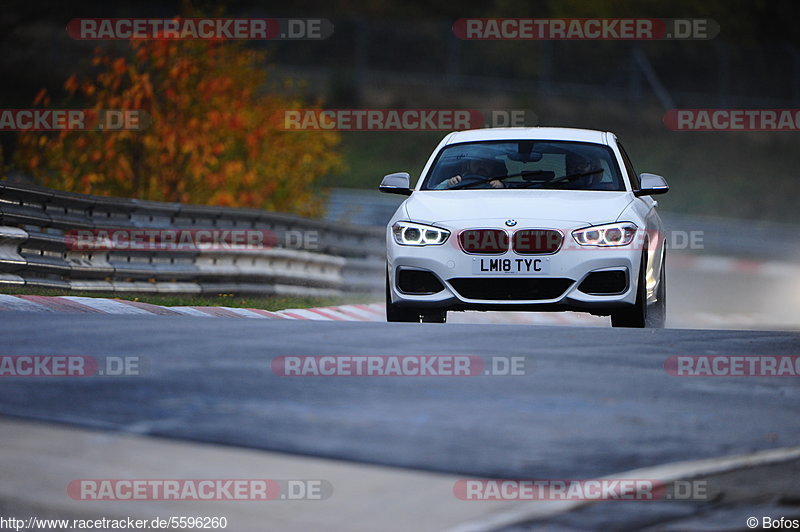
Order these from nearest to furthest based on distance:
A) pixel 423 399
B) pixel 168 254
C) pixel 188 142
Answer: pixel 423 399, pixel 168 254, pixel 188 142

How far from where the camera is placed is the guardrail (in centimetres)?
1373

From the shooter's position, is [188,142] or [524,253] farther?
[188,142]

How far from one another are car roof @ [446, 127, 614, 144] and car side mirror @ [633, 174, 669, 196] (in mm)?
812

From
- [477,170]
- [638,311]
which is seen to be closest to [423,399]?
[638,311]

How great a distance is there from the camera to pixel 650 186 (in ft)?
39.1

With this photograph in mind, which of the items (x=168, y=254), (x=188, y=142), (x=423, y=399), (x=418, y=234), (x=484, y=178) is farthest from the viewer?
(x=188, y=142)

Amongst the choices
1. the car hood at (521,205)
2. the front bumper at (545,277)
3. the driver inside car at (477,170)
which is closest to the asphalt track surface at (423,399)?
the front bumper at (545,277)

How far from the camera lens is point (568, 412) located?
271 inches

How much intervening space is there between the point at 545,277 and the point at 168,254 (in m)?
6.04

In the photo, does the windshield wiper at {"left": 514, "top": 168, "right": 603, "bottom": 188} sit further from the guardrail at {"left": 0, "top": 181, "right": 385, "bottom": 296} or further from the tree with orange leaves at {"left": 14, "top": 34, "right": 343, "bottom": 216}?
the tree with orange leaves at {"left": 14, "top": 34, "right": 343, "bottom": 216}

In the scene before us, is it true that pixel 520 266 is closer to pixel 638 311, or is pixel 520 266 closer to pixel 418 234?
pixel 418 234

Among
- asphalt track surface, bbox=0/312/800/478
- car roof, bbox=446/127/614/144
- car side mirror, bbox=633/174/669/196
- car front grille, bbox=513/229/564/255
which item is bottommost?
asphalt track surface, bbox=0/312/800/478

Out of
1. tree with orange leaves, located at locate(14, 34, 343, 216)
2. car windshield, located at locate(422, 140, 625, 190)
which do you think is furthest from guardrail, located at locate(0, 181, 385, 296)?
car windshield, located at locate(422, 140, 625, 190)

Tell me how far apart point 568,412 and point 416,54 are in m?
→ 42.4
